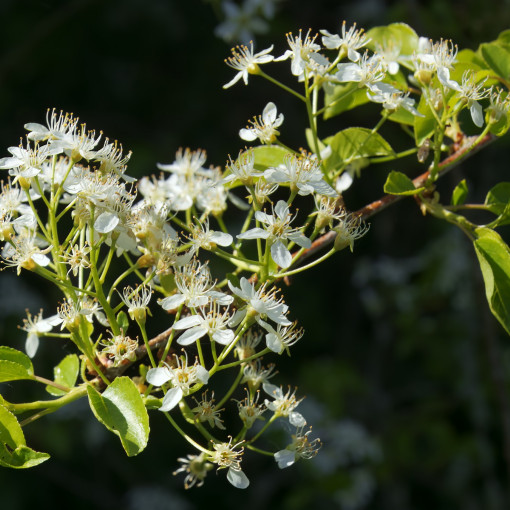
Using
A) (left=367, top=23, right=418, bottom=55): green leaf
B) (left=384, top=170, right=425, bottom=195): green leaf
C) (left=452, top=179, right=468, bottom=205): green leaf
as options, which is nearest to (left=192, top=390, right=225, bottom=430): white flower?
(left=384, top=170, right=425, bottom=195): green leaf

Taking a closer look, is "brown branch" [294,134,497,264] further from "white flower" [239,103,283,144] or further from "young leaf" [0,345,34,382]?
"young leaf" [0,345,34,382]

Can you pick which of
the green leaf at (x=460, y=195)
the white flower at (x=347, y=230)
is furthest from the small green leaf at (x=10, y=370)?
the green leaf at (x=460, y=195)

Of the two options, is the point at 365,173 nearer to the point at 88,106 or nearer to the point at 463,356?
the point at 463,356

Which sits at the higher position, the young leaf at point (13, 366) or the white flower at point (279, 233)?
the white flower at point (279, 233)

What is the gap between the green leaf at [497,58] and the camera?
1316 millimetres

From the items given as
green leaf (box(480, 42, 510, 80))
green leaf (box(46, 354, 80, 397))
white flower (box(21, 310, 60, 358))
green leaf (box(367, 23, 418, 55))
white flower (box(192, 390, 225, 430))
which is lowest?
white flower (box(192, 390, 225, 430))

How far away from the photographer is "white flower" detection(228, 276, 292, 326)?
3.22ft

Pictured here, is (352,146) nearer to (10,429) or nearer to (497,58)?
(497,58)

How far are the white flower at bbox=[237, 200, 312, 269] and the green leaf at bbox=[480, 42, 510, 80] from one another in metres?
0.53

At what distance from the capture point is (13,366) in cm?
102

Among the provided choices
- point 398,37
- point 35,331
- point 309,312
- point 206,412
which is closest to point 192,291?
point 206,412

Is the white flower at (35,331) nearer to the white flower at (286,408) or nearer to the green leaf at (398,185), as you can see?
the white flower at (286,408)

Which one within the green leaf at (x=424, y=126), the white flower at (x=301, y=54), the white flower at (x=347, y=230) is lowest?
the white flower at (x=347, y=230)

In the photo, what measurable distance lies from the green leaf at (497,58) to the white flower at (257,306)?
631 mm
